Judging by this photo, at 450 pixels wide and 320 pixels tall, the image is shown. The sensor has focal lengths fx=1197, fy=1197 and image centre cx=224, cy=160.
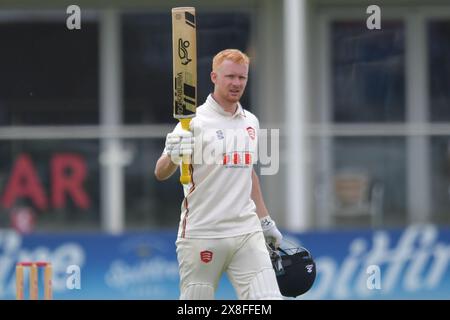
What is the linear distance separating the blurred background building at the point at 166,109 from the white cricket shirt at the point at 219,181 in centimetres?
651

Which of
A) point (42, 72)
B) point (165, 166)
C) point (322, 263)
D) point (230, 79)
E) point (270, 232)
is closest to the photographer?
point (165, 166)

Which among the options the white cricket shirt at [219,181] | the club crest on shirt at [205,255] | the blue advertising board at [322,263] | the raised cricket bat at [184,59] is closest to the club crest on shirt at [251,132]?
the white cricket shirt at [219,181]

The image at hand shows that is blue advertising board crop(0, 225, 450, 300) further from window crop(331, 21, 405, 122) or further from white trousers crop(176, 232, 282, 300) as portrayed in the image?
white trousers crop(176, 232, 282, 300)

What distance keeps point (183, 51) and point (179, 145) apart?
1.98ft

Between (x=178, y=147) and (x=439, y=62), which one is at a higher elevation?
(x=439, y=62)

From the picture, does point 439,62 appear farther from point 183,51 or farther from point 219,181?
point 219,181

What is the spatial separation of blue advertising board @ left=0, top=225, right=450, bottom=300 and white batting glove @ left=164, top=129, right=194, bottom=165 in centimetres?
566

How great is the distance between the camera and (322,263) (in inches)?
476

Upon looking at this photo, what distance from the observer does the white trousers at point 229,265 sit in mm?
6637

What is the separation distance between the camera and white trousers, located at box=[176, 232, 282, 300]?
21.8 feet

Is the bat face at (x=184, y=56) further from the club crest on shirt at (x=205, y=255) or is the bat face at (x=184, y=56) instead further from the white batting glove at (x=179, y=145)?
the club crest on shirt at (x=205, y=255)

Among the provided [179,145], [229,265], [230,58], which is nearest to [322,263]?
[229,265]

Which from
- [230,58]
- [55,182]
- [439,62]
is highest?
[439,62]
